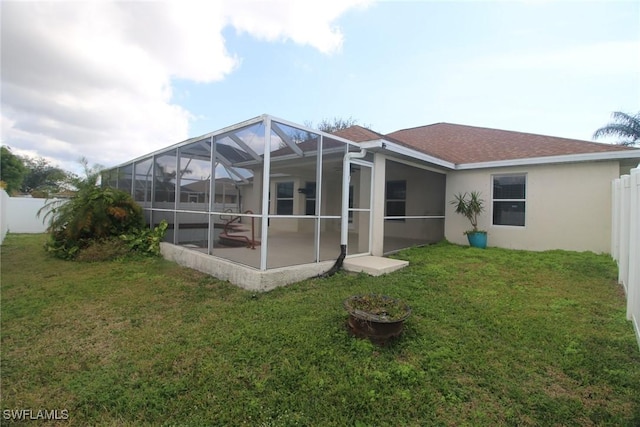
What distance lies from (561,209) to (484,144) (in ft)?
12.4

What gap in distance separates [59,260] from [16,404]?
6.79 meters

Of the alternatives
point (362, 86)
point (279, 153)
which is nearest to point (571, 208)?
point (279, 153)

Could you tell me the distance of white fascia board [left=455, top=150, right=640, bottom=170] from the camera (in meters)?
6.70

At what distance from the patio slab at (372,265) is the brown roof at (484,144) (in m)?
3.55

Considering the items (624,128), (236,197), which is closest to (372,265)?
(236,197)

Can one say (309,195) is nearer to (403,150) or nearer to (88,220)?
(403,150)

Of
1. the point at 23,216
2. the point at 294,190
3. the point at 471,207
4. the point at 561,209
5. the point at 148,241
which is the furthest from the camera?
the point at 23,216

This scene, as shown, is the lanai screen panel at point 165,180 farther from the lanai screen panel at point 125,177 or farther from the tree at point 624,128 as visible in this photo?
the tree at point 624,128

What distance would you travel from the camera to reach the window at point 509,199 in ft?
26.9

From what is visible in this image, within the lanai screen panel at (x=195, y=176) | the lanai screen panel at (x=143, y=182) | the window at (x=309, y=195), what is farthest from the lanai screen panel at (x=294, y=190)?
the lanai screen panel at (x=143, y=182)

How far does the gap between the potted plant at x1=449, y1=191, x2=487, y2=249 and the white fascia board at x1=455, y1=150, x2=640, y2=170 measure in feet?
2.92

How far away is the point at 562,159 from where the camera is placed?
7359 millimetres

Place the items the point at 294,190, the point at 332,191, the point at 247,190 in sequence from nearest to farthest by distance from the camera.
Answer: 1. the point at 247,190
2. the point at 332,191
3. the point at 294,190

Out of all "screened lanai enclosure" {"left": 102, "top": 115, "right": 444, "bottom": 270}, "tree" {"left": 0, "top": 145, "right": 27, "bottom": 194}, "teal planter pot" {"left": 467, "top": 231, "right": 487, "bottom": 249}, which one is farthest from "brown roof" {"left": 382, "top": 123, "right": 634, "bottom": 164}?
"tree" {"left": 0, "top": 145, "right": 27, "bottom": 194}
